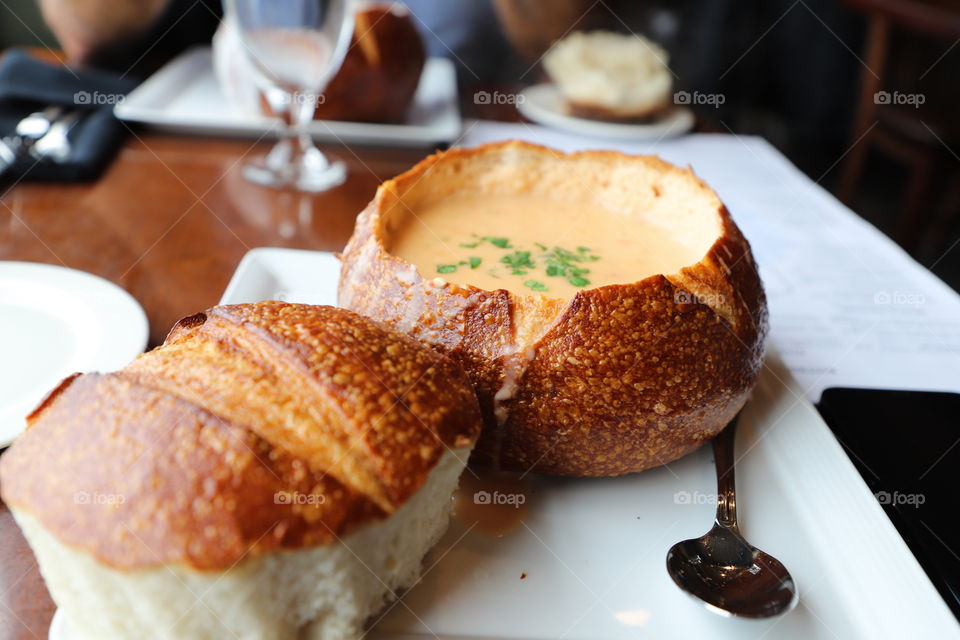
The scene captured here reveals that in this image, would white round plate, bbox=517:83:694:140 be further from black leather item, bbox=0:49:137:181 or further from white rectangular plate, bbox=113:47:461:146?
black leather item, bbox=0:49:137:181

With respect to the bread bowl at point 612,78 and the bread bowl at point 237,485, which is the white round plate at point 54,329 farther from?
the bread bowl at point 612,78

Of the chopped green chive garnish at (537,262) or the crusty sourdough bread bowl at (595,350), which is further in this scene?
the chopped green chive garnish at (537,262)

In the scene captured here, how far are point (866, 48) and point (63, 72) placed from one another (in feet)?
13.1

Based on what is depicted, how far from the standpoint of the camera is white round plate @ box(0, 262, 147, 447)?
3.32 ft

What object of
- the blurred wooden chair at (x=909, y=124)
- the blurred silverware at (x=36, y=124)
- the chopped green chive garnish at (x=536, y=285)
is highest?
the chopped green chive garnish at (x=536, y=285)

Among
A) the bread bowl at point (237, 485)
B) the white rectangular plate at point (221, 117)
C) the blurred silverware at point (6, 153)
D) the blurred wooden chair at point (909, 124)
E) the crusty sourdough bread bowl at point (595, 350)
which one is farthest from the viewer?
the blurred wooden chair at point (909, 124)

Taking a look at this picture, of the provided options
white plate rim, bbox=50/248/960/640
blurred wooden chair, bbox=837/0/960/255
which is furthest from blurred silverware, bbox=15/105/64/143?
blurred wooden chair, bbox=837/0/960/255

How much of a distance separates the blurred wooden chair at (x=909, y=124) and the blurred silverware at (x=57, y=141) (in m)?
2.90

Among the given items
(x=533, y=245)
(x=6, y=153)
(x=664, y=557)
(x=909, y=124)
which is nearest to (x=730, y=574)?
(x=664, y=557)

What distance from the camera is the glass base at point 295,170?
1.86 meters

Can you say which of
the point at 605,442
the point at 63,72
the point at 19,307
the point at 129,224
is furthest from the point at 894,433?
the point at 63,72

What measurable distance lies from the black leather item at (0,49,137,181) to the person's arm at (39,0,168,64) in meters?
0.31

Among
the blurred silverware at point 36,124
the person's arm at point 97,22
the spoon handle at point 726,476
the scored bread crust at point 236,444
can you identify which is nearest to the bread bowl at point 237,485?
the scored bread crust at point 236,444

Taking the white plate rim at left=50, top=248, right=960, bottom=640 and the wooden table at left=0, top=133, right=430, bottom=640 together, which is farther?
the wooden table at left=0, top=133, right=430, bottom=640
